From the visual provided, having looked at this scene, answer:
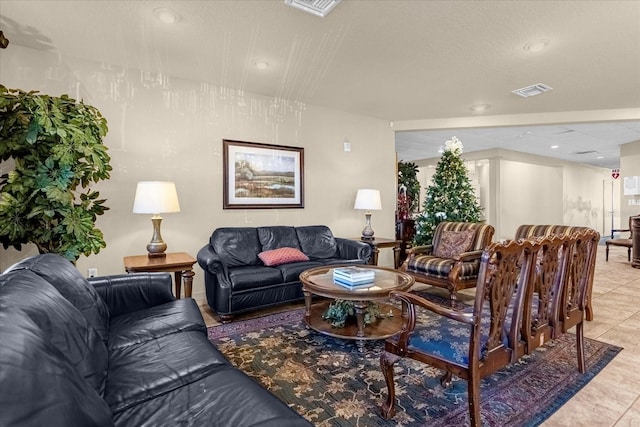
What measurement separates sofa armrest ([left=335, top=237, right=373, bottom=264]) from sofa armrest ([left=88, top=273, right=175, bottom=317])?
2396 mm

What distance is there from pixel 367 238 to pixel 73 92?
12.7ft

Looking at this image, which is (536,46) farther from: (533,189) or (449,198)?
(533,189)

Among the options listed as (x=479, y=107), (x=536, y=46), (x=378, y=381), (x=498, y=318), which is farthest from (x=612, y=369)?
(x=479, y=107)

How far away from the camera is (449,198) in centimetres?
555

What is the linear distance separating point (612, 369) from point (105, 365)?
3.13 m

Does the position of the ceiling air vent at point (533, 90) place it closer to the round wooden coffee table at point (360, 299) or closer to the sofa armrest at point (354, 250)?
the sofa armrest at point (354, 250)

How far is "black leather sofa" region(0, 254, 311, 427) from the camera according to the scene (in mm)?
774

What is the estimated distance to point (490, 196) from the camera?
8.72 meters

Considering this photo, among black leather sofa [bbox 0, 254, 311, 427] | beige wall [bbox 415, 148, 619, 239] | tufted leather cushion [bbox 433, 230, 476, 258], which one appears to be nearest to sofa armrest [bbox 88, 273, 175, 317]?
black leather sofa [bbox 0, 254, 311, 427]

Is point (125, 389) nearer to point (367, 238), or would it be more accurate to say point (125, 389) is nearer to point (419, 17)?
point (419, 17)

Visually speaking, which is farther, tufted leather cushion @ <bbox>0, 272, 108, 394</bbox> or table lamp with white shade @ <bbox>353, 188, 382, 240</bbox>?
table lamp with white shade @ <bbox>353, 188, 382, 240</bbox>

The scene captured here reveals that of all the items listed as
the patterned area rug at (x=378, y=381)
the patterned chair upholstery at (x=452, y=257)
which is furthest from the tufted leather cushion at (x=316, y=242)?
the patterned area rug at (x=378, y=381)

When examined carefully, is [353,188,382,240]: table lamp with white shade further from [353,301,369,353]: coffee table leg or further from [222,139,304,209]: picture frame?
[353,301,369,353]: coffee table leg

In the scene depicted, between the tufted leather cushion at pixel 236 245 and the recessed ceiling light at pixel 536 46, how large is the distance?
11.3 ft
